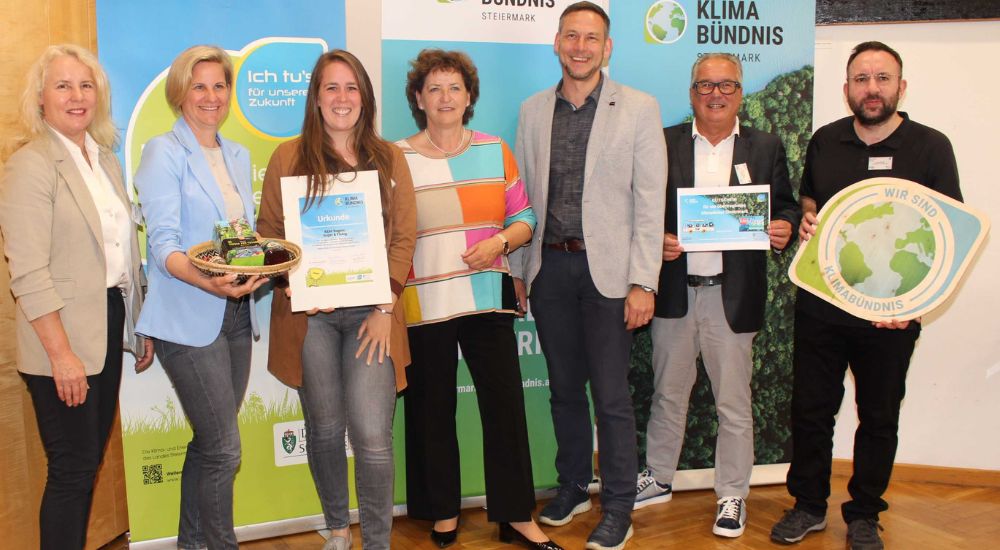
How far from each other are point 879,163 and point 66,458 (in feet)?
10.1

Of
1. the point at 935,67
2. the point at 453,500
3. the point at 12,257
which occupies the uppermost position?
the point at 935,67

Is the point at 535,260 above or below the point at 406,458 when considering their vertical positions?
above

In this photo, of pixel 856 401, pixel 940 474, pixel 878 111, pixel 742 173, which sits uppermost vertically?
pixel 878 111

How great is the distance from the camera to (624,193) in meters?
3.16

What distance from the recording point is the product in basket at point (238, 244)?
2369 mm

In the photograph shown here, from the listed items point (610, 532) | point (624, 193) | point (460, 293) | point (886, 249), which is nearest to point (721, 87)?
point (624, 193)

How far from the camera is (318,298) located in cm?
258

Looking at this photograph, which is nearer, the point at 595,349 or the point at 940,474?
the point at 595,349

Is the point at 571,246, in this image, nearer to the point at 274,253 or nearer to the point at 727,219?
the point at 727,219

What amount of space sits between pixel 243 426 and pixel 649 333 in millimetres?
1927

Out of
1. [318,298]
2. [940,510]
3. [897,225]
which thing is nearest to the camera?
[318,298]

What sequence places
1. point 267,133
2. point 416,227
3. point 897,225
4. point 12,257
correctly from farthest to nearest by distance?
point 267,133
point 897,225
point 416,227
point 12,257

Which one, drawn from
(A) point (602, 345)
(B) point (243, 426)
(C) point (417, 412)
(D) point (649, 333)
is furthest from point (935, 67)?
(B) point (243, 426)

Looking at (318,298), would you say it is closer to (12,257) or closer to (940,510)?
(12,257)
